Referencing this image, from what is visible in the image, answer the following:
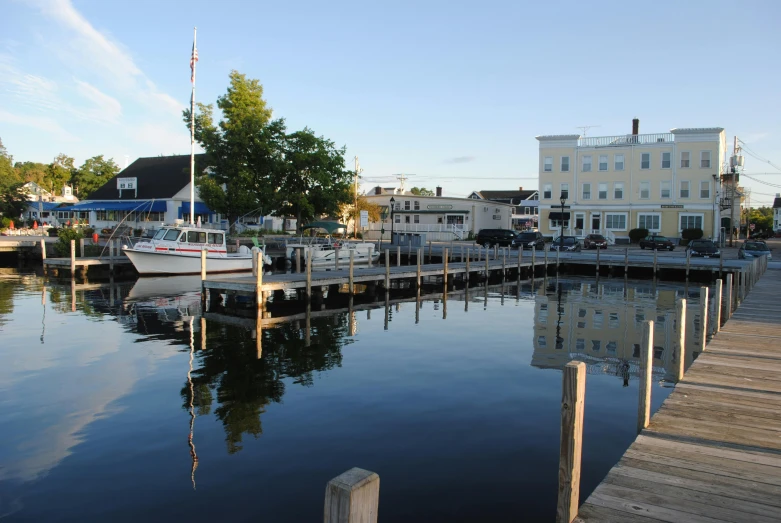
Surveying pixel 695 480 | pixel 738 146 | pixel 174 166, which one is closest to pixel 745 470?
pixel 695 480

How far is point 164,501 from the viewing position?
23.8 feet

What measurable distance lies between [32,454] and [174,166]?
5529 cm

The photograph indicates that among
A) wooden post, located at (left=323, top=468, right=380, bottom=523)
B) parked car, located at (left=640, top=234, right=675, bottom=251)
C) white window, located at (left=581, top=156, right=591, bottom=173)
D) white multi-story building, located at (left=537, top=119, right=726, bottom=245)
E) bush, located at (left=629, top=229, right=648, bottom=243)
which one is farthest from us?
white window, located at (left=581, top=156, right=591, bottom=173)

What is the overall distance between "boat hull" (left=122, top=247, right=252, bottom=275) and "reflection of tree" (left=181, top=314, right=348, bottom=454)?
1452 centimetres

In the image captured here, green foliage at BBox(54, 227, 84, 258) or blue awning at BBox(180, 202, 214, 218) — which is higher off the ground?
blue awning at BBox(180, 202, 214, 218)

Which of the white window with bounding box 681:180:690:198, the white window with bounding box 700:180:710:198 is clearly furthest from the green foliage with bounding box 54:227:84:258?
the white window with bounding box 700:180:710:198

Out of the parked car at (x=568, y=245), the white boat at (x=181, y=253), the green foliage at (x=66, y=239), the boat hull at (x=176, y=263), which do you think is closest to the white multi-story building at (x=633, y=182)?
the parked car at (x=568, y=245)

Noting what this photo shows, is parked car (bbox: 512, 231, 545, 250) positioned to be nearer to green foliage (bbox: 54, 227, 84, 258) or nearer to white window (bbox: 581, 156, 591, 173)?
white window (bbox: 581, 156, 591, 173)

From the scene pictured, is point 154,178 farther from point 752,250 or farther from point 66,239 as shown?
point 752,250

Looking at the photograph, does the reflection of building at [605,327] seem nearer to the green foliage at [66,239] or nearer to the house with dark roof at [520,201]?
the green foliage at [66,239]

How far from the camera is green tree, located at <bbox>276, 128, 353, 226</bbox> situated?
47.5 m

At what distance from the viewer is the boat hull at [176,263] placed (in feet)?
107

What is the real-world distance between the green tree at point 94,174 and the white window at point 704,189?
7564 cm

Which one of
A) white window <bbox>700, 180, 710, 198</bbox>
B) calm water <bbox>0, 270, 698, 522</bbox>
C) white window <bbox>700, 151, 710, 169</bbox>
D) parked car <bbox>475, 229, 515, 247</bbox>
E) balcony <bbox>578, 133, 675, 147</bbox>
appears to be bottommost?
calm water <bbox>0, 270, 698, 522</bbox>
